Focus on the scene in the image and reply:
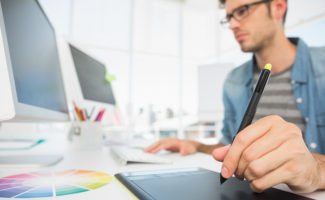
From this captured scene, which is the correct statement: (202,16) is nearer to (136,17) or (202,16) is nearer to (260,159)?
(136,17)

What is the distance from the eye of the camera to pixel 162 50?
16.3 feet

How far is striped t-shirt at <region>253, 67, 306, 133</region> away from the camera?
1118 millimetres

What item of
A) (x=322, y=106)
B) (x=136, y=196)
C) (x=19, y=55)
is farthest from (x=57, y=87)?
(x=322, y=106)

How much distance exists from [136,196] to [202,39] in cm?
542

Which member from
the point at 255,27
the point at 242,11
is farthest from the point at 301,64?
the point at 242,11

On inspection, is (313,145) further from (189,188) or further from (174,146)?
(189,188)

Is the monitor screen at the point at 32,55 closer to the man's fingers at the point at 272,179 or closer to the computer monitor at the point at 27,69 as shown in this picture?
the computer monitor at the point at 27,69

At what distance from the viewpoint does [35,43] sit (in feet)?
2.20

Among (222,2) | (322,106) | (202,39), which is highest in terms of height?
(202,39)

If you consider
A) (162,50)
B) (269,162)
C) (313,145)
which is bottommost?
(313,145)

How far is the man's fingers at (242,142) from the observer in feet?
1.10

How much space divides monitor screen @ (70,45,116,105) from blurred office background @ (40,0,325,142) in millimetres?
2548

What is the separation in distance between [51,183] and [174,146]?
49 centimetres

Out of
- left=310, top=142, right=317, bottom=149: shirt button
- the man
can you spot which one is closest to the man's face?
the man
